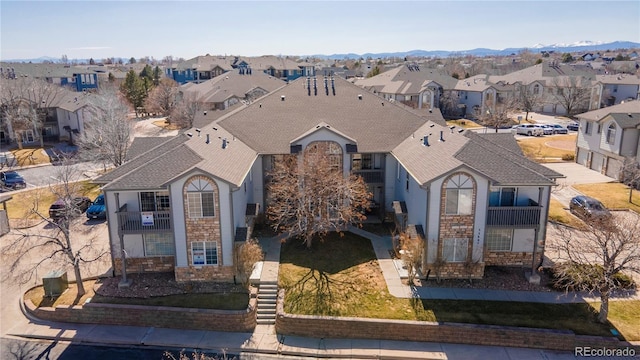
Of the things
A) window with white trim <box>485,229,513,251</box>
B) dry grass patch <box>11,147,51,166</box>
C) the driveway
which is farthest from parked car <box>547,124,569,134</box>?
dry grass patch <box>11,147,51,166</box>

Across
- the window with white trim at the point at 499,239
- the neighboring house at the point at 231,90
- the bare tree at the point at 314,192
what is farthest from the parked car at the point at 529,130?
the bare tree at the point at 314,192

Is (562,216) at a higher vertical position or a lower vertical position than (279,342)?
higher

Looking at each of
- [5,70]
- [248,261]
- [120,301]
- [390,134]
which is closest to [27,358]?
[120,301]

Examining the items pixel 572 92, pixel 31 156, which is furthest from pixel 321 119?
pixel 572 92

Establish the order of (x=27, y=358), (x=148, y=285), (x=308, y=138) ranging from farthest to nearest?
(x=308, y=138) < (x=148, y=285) < (x=27, y=358)

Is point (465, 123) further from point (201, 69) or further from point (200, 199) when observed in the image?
point (200, 199)

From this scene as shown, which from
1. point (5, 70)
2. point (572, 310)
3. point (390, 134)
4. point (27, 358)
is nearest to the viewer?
point (27, 358)

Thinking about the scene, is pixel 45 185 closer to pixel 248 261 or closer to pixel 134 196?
pixel 134 196

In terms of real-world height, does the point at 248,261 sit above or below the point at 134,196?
below
